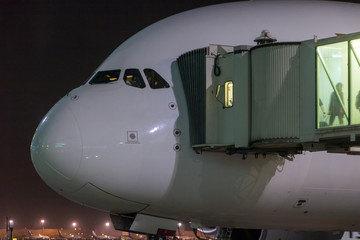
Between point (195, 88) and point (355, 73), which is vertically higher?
point (355, 73)

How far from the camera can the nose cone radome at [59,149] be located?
51.0 feet

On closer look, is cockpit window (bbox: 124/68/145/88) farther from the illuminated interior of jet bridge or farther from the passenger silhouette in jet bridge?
the passenger silhouette in jet bridge

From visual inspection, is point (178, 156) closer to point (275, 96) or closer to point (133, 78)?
point (133, 78)

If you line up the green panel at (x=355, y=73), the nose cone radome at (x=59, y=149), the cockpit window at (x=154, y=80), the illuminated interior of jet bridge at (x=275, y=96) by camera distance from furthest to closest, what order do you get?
the cockpit window at (x=154, y=80) → the nose cone radome at (x=59, y=149) → the illuminated interior of jet bridge at (x=275, y=96) → the green panel at (x=355, y=73)

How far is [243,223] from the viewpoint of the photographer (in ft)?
58.5

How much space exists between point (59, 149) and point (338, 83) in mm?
5554

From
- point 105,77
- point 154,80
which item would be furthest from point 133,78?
point 105,77

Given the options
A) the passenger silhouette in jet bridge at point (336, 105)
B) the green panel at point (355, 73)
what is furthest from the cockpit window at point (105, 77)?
the green panel at point (355, 73)

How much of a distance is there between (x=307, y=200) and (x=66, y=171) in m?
5.34

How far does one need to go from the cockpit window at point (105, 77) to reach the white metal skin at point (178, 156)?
0.56 ft

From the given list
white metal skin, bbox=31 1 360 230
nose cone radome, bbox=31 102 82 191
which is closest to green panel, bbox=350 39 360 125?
white metal skin, bbox=31 1 360 230

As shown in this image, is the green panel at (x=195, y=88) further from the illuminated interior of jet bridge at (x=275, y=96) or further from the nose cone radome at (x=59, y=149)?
the nose cone radome at (x=59, y=149)

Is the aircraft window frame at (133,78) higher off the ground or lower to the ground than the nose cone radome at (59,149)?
higher

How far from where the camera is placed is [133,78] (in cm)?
1659
